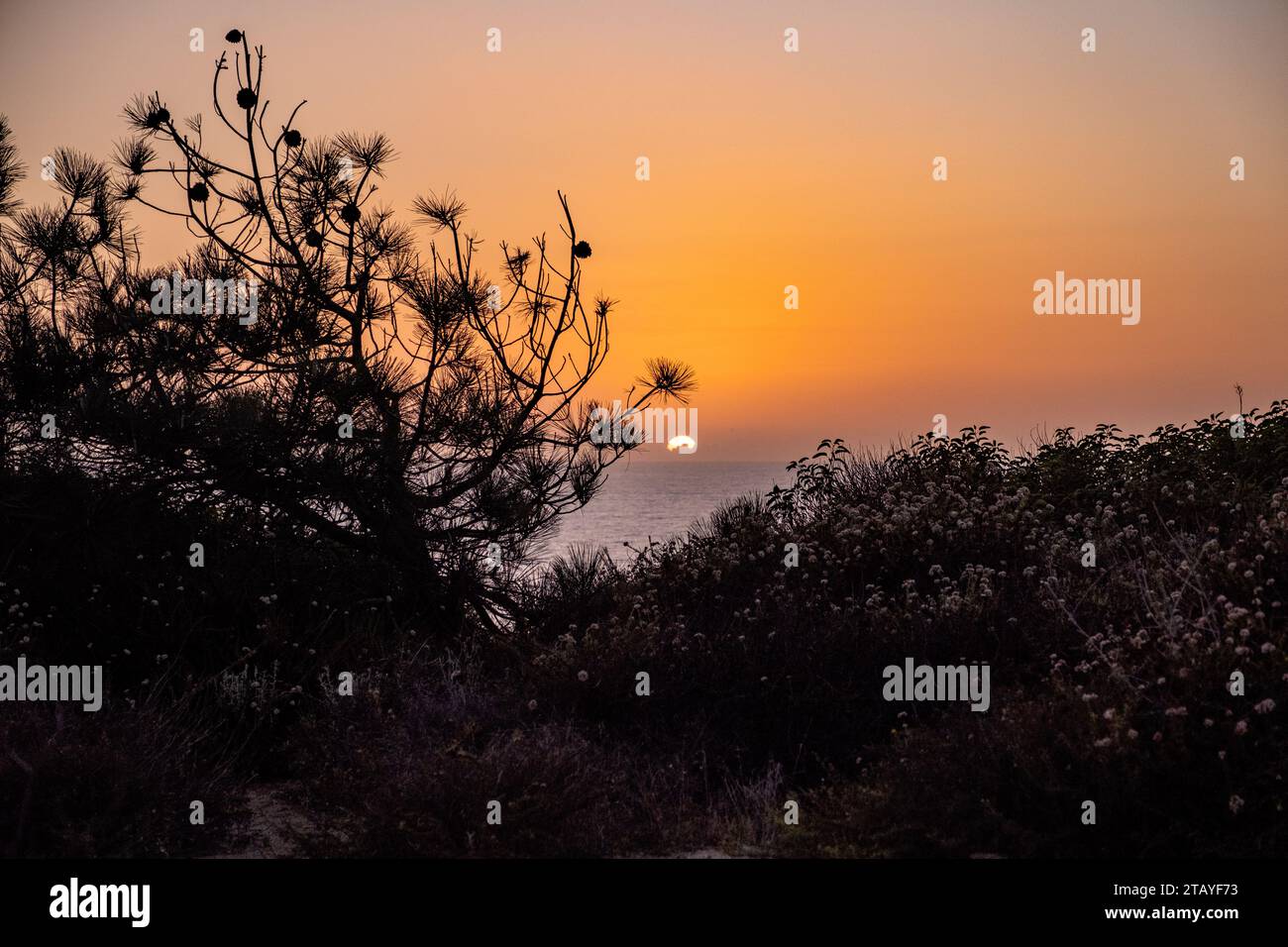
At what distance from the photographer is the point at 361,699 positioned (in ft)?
24.2

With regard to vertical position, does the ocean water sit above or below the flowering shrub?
above

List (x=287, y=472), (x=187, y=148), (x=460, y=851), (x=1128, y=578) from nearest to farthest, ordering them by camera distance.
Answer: (x=460, y=851), (x=1128, y=578), (x=287, y=472), (x=187, y=148)

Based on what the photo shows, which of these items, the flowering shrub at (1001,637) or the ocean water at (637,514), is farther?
the ocean water at (637,514)

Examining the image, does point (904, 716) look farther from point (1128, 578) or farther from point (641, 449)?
point (641, 449)

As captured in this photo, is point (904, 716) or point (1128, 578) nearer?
point (904, 716)

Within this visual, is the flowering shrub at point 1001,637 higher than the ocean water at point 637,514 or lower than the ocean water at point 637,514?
lower

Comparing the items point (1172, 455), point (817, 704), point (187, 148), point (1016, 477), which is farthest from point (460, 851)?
point (1172, 455)

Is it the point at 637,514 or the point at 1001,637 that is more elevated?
the point at 637,514

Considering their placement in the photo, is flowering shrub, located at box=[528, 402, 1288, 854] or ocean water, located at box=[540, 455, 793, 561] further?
ocean water, located at box=[540, 455, 793, 561]

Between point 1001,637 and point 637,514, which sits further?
point 637,514

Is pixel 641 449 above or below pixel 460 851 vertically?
above

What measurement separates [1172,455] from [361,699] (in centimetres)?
920
